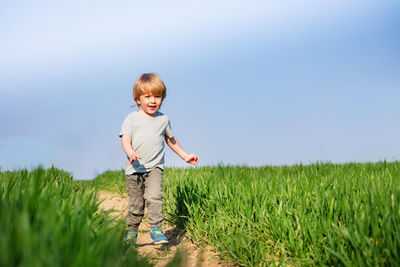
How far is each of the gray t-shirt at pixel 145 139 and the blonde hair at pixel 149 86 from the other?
0.94 ft

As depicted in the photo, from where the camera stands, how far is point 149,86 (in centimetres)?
407

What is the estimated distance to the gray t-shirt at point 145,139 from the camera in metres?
4.16

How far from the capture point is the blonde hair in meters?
4.08

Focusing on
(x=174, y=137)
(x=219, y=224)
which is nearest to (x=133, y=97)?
(x=174, y=137)

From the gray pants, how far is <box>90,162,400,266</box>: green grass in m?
0.45

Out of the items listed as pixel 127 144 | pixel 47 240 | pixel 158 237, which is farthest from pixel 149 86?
pixel 47 240

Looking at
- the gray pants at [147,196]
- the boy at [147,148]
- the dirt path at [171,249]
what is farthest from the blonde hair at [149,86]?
the dirt path at [171,249]

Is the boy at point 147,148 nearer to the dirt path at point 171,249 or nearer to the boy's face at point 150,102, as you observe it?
the boy's face at point 150,102

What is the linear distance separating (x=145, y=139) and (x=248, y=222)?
156 cm

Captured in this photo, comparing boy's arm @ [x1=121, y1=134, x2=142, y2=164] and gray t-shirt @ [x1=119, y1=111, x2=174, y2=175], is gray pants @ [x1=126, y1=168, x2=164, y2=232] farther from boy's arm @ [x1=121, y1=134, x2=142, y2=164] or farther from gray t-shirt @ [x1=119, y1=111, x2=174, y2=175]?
boy's arm @ [x1=121, y1=134, x2=142, y2=164]

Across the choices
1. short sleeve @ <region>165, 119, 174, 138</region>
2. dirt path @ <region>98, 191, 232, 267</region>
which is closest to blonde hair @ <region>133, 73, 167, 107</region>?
short sleeve @ <region>165, 119, 174, 138</region>

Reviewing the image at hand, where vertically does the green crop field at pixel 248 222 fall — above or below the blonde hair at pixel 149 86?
below

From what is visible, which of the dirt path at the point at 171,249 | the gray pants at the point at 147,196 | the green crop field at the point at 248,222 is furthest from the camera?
the gray pants at the point at 147,196

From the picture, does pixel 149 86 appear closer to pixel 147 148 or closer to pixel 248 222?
pixel 147 148
